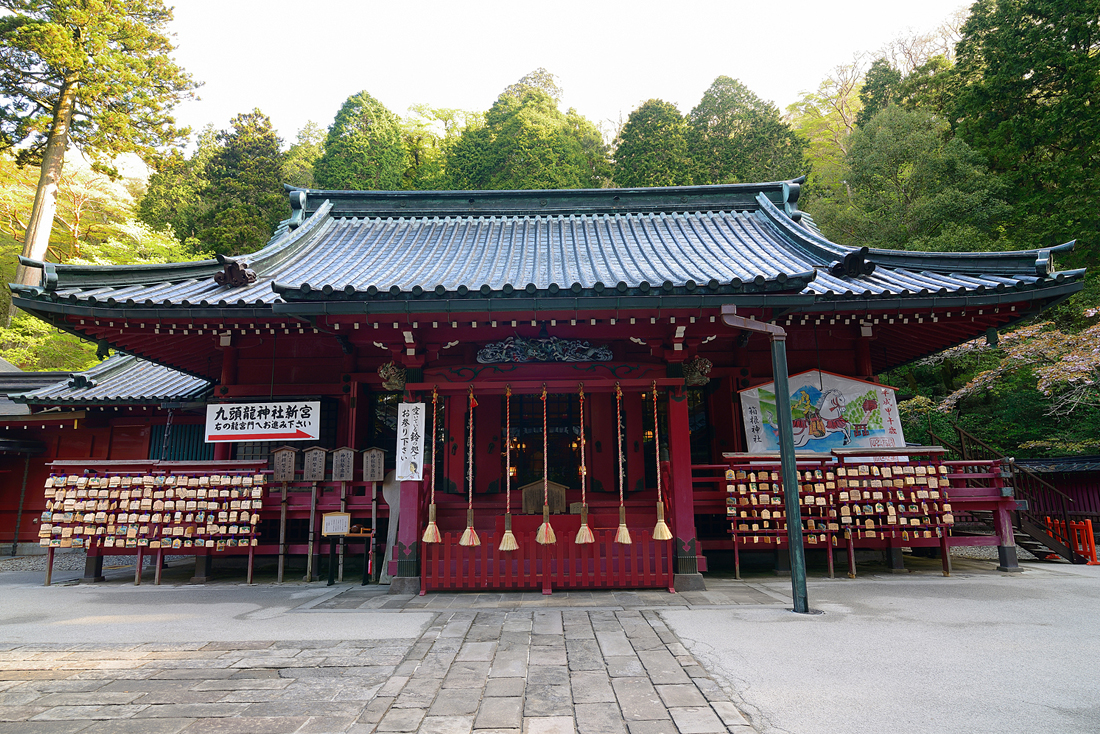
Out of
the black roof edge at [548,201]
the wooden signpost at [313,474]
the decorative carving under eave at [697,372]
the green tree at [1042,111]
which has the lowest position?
the wooden signpost at [313,474]

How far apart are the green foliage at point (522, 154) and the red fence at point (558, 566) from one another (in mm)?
22007

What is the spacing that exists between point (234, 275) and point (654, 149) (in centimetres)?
2384

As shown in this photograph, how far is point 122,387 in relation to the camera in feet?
38.7

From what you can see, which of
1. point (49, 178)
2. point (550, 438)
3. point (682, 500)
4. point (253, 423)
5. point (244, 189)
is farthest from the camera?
point (244, 189)

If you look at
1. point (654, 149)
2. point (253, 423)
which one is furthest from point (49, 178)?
→ point (654, 149)

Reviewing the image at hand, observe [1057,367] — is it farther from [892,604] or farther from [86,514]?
[86,514]

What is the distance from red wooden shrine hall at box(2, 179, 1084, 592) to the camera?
7094 millimetres

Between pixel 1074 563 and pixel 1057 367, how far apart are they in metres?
4.15

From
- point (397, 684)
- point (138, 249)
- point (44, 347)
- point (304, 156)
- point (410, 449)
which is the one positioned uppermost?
point (304, 156)

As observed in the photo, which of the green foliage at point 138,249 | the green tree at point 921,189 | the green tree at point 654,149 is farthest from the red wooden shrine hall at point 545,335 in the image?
the green tree at point 654,149

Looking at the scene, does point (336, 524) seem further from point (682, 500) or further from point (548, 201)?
point (548, 201)

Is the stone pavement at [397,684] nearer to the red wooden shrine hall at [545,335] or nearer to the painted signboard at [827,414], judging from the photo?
the red wooden shrine hall at [545,335]

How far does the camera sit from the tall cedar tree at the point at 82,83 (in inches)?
743

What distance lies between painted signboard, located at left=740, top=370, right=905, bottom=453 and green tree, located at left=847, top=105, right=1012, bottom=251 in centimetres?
1105
